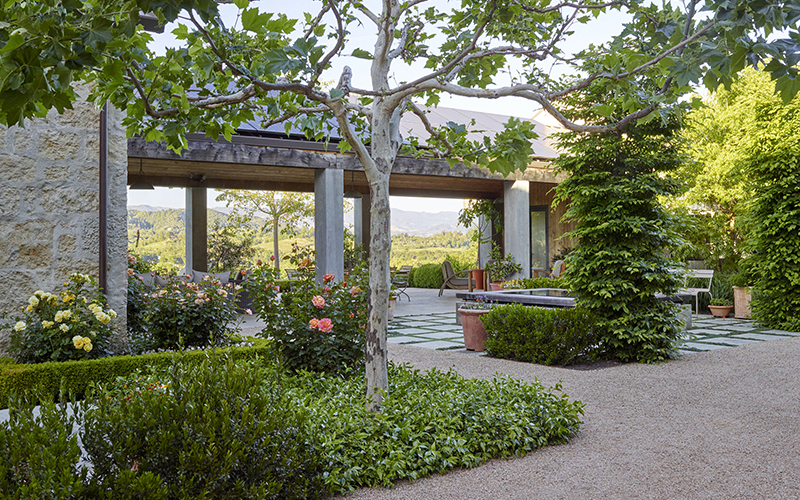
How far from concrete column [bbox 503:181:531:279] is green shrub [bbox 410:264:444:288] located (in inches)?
299

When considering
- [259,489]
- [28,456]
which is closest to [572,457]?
[259,489]

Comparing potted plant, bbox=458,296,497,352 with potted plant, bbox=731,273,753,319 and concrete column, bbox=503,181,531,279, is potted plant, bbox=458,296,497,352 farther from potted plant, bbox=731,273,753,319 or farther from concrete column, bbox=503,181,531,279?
concrete column, bbox=503,181,531,279

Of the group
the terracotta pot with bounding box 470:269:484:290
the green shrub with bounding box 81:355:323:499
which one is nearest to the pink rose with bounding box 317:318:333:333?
the green shrub with bounding box 81:355:323:499

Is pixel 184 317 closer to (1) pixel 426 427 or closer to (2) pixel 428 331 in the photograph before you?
(1) pixel 426 427

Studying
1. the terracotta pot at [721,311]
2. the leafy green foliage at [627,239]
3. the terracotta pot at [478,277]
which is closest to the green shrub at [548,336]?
the leafy green foliage at [627,239]

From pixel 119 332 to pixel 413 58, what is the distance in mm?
3464

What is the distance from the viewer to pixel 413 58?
412cm

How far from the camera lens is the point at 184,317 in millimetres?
5711

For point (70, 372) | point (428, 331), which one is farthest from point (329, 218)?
point (70, 372)

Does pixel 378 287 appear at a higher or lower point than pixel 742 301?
higher

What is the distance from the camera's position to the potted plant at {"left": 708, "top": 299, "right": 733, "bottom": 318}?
1109 cm

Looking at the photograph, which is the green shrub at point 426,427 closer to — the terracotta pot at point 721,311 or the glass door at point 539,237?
the terracotta pot at point 721,311

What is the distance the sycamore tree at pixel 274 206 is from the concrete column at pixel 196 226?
4.05 meters

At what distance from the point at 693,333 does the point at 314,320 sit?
628 centimetres
